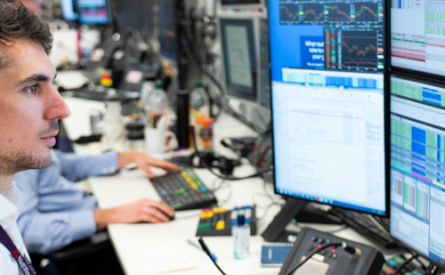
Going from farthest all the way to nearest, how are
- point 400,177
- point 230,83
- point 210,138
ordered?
1. point 230,83
2. point 210,138
3. point 400,177

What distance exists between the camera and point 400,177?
0.97m

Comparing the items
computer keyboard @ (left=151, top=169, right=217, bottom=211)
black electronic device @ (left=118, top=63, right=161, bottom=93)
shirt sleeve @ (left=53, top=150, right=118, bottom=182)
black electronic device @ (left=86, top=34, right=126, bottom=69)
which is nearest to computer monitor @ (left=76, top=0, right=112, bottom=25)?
black electronic device @ (left=86, top=34, right=126, bottom=69)

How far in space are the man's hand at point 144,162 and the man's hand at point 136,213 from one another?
0.31 meters

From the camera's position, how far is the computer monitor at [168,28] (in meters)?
2.40

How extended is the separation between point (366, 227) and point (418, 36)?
51cm

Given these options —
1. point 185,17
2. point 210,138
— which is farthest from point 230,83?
point 185,17

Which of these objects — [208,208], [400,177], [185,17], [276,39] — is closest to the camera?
[400,177]

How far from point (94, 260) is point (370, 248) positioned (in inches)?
39.0

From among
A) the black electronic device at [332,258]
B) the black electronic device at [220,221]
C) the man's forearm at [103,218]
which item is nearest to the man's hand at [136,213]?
the man's forearm at [103,218]

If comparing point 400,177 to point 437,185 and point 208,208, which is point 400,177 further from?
point 208,208

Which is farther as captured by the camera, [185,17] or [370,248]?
[185,17]

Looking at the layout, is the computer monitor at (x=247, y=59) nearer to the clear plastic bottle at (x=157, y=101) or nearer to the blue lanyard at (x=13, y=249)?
the clear plastic bottle at (x=157, y=101)

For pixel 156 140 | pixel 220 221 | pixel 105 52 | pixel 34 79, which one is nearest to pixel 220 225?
pixel 220 221

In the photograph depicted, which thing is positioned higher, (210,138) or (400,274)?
(210,138)
